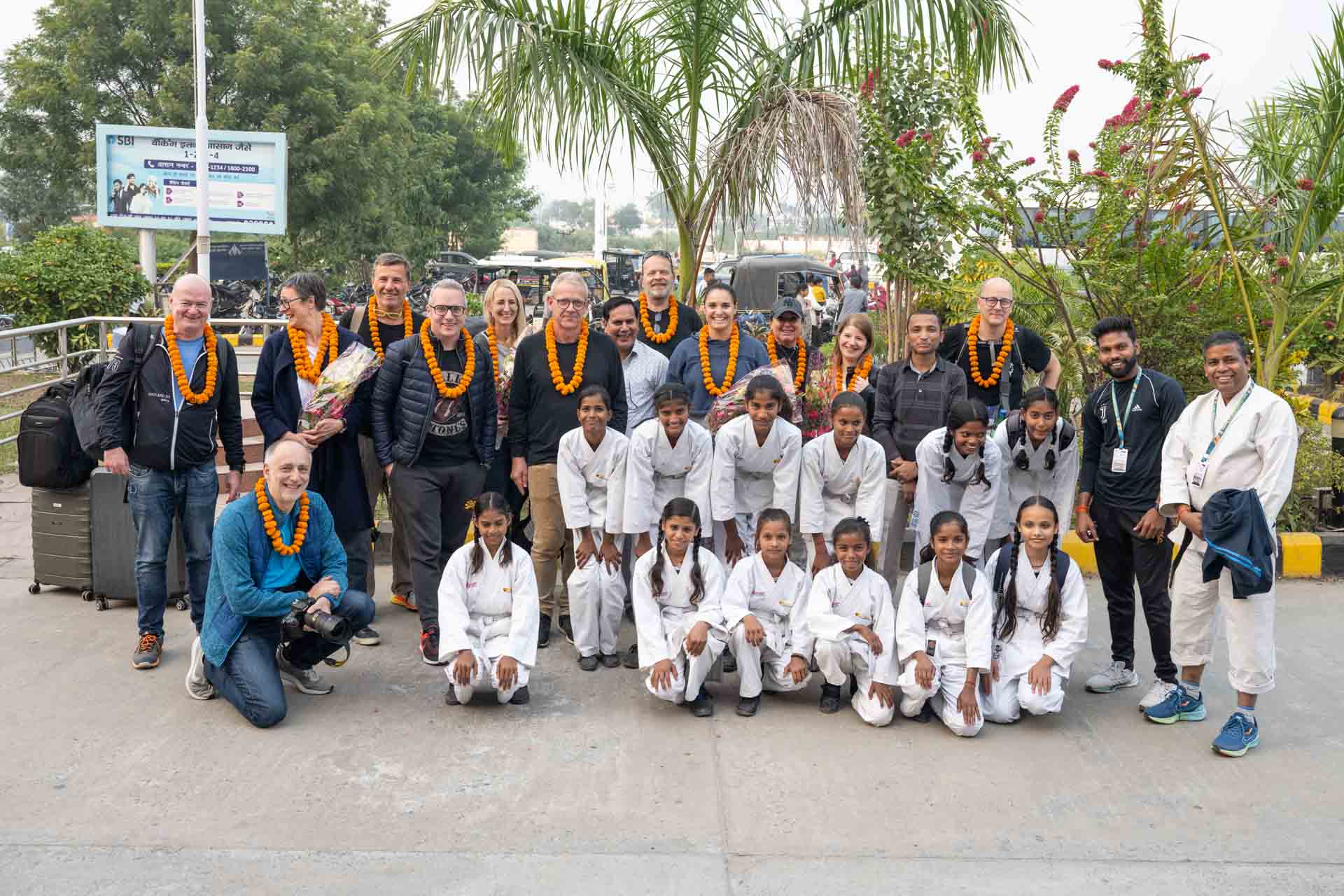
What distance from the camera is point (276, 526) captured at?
5.13m

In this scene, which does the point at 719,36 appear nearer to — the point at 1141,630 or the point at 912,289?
the point at 912,289

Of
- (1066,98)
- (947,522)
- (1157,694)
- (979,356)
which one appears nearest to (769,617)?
(947,522)

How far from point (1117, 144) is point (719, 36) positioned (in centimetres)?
283

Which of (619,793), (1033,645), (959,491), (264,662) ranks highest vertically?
(959,491)

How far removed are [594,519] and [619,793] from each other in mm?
1869

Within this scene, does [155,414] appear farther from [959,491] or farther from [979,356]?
[979,356]

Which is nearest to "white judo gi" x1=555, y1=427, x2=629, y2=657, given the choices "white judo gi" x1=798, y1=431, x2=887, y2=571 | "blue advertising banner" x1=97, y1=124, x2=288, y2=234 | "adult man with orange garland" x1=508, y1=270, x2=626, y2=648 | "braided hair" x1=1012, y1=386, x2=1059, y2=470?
"adult man with orange garland" x1=508, y1=270, x2=626, y2=648

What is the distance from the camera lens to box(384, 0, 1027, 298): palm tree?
8086 millimetres

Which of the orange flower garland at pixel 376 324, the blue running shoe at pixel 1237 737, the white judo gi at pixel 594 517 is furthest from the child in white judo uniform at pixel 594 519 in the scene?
the blue running shoe at pixel 1237 737

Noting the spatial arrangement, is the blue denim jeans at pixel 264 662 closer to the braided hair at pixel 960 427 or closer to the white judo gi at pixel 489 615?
the white judo gi at pixel 489 615

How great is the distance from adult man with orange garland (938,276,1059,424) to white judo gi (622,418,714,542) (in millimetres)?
1480

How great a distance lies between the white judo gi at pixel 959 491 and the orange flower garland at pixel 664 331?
69.1 inches

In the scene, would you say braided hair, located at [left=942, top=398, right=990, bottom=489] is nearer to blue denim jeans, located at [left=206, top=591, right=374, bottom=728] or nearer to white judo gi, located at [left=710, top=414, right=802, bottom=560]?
white judo gi, located at [left=710, top=414, right=802, bottom=560]

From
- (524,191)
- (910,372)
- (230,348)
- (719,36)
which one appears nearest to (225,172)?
(719,36)
